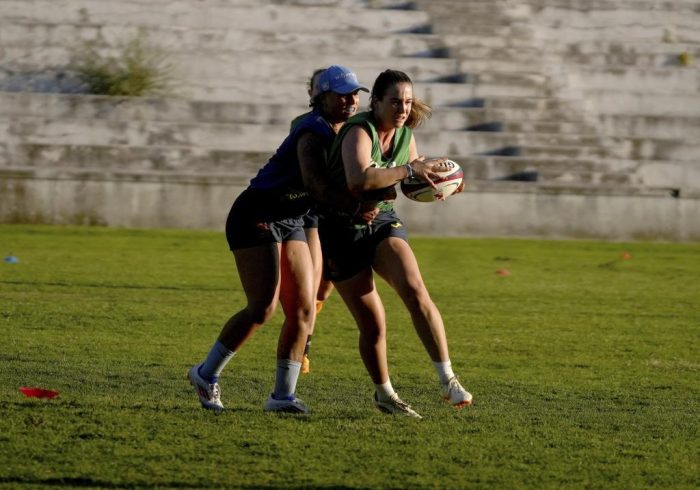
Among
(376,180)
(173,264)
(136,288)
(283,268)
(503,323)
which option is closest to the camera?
(376,180)

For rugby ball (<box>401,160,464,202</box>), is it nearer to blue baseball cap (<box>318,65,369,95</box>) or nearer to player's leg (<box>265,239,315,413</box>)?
blue baseball cap (<box>318,65,369,95</box>)

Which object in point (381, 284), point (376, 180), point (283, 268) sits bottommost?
point (381, 284)

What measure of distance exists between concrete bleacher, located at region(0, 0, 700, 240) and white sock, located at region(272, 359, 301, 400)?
13170 millimetres

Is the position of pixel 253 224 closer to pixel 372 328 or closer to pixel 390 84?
pixel 372 328

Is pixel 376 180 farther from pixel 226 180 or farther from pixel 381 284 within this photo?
pixel 226 180

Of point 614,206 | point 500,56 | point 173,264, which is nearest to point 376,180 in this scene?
point 173,264

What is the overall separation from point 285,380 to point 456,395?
942 mm

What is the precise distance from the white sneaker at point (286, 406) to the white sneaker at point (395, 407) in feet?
1.41

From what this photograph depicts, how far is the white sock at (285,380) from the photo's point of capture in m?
7.43

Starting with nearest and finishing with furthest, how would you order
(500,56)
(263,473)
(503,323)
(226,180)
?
1. (263,473)
2. (503,323)
3. (226,180)
4. (500,56)

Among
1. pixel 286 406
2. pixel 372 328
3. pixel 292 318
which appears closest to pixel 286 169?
pixel 292 318

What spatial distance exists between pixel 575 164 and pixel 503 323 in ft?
35.9

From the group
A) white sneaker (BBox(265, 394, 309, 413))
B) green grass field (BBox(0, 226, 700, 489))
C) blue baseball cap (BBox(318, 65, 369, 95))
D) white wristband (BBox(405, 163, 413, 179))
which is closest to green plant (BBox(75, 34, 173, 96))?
green grass field (BBox(0, 226, 700, 489))

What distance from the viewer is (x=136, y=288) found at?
14.2m
